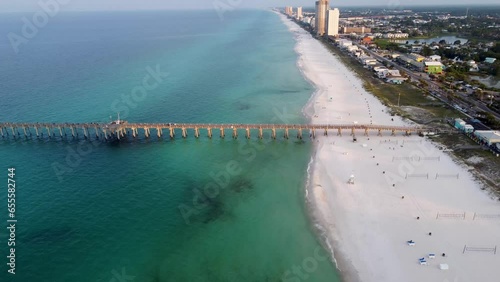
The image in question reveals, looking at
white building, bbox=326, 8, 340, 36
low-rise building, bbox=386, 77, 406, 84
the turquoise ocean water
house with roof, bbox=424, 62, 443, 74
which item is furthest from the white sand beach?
white building, bbox=326, 8, 340, 36

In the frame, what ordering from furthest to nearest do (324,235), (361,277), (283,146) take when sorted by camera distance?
(283,146) → (324,235) → (361,277)

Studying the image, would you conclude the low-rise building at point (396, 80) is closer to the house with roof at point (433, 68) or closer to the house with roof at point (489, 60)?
the house with roof at point (433, 68)

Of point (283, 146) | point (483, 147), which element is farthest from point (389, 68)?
point (283, 146)

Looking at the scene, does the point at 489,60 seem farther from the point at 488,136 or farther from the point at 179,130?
the point at 179,130

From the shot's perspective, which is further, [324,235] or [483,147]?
Result: [483,147]

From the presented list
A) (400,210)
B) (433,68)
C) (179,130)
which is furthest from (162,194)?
(433,68)

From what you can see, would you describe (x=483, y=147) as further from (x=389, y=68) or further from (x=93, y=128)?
(x=93, y=128)

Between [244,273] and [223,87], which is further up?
[223,87]
